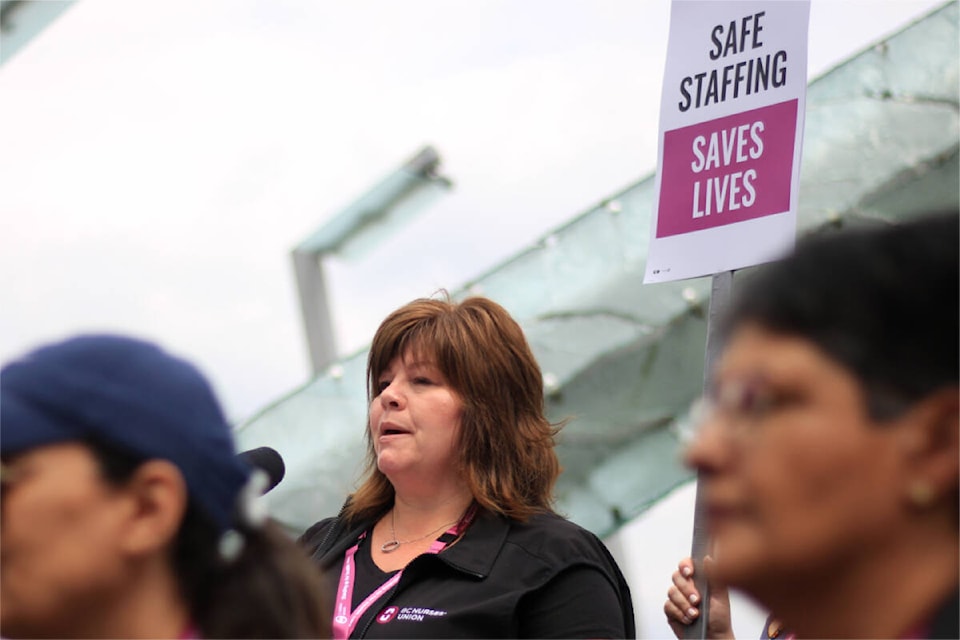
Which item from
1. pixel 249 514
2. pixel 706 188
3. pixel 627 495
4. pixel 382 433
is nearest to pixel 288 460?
pixel 627 495

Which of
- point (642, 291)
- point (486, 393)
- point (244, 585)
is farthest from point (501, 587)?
point (642, 291)

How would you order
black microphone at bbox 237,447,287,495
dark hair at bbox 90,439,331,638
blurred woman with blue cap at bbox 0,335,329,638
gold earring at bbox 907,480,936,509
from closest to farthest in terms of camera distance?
1. gold earring at bbox 907,480,936,509
2. blurred woman with blue cap at bbox 0,335,329,638
3. dark hair at bbox 90,439,331,638
4. black microphone at bbox 237,447,287,495

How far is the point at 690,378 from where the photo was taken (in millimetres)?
6984

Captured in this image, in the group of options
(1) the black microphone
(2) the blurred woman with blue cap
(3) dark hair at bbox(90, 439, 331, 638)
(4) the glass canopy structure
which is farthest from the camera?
(4) the glass canopy structure

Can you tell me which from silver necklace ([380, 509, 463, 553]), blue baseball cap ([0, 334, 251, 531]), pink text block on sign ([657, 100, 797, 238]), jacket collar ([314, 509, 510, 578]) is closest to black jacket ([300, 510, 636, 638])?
jacket collar ([314, 509, 510, 578])

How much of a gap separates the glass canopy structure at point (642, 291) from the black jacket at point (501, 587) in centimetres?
338

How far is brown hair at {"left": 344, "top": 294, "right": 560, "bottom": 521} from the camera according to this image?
3.66 m

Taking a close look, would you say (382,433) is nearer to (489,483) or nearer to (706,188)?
(489,483)

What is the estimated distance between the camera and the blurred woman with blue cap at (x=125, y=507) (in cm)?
188

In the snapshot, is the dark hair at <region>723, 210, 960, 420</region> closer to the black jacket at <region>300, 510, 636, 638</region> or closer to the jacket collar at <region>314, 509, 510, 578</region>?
the black jacket at <region>300, 510, 636, 638</region>

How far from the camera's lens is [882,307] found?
162cm

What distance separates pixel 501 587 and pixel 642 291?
3866 mm

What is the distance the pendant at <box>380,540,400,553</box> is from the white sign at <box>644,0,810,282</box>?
958mm

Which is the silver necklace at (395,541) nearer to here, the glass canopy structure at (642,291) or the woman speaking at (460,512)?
the woman speaking at (460,512)
